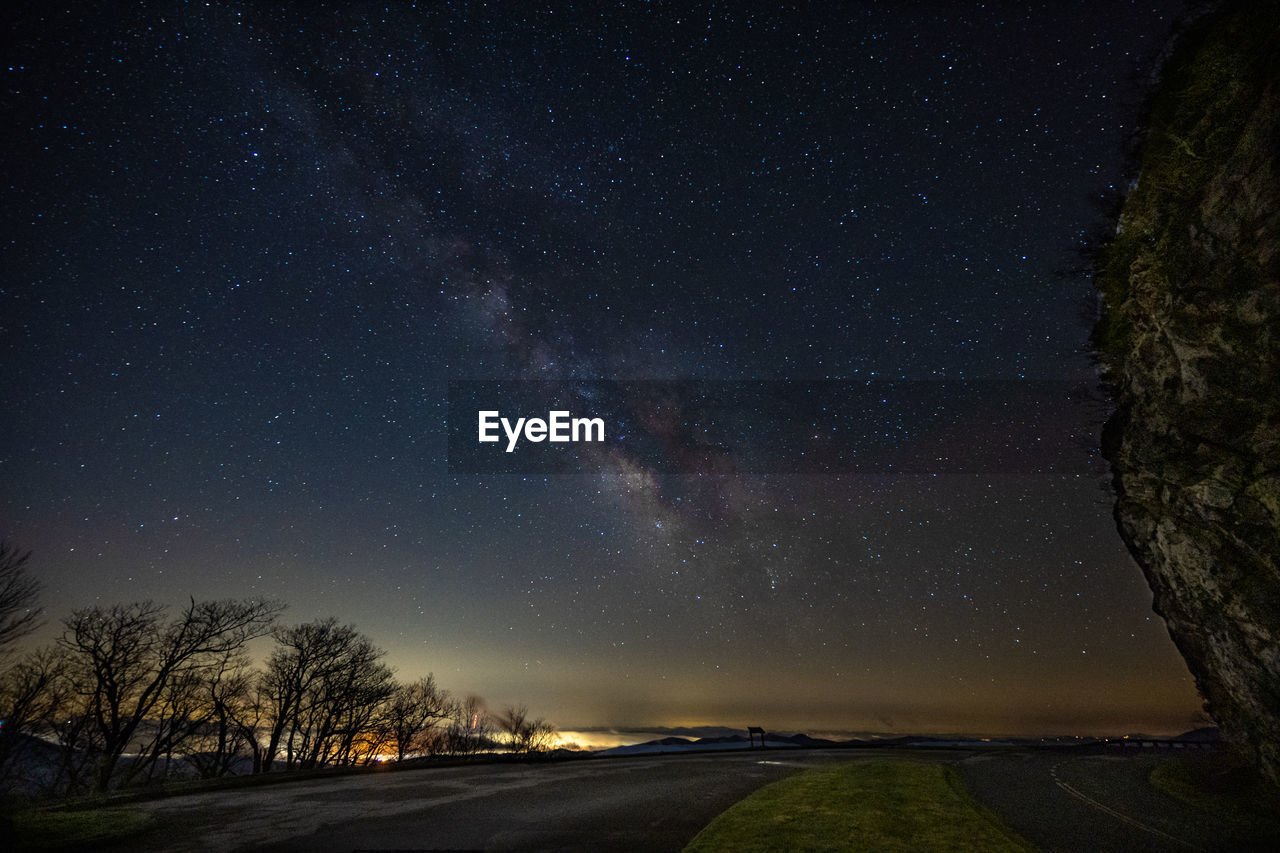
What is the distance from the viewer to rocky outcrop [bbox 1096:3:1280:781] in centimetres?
1282

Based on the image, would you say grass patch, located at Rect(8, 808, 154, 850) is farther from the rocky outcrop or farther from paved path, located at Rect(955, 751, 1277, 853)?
the rocky outcrop

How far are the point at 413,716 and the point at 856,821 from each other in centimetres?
7221

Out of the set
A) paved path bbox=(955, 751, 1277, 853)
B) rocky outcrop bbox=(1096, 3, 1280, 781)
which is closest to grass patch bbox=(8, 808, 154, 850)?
paved path bbox=(955, 751, 1277, 853)

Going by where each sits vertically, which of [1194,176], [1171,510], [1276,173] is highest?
[1194,176]

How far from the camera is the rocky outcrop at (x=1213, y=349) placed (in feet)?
A: 42.1

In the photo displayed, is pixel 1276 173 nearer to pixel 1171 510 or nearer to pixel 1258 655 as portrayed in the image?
pixel 1171 510

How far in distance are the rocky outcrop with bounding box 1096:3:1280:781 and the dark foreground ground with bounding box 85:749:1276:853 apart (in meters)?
5.30

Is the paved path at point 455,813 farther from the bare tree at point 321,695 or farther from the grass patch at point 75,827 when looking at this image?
the bare tree at point 321,695

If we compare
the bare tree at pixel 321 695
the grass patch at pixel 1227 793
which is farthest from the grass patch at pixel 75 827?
the bare tree at pixel 321 695

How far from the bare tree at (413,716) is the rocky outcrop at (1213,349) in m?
68.0

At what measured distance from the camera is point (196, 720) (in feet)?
155

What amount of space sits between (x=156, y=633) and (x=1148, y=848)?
55805 millimetres

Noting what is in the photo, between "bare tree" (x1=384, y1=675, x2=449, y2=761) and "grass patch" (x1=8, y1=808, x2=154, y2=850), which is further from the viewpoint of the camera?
"bare tree" (x1=384, y1=675, x2=449, y2=761)

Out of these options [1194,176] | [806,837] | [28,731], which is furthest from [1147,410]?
[28,731]
